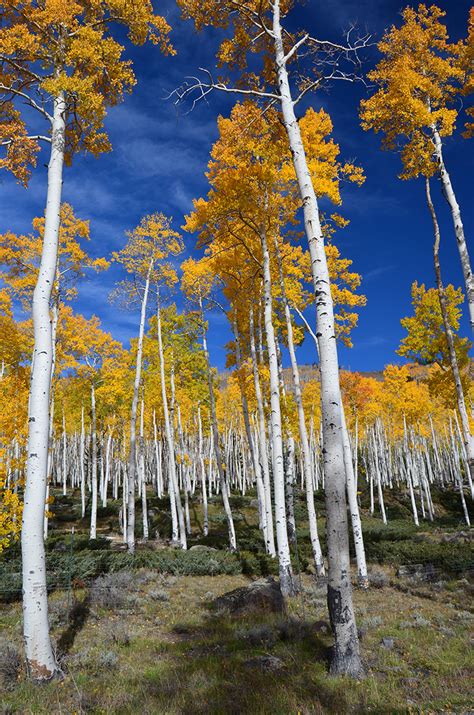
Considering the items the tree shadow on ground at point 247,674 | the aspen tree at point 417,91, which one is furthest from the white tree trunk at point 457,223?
the tree shadow on ground at point 247,674

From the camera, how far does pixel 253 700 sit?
4.42 m

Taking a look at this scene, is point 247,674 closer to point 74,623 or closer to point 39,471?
point 39,471

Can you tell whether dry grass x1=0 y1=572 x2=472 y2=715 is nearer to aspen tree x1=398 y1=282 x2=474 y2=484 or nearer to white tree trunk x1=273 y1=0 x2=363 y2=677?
white tree trunk x1=273 y1=0 x2=363 y2=677

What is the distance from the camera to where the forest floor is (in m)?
4.43

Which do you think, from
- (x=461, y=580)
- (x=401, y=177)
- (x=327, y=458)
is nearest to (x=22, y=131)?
(x=327, y=458)

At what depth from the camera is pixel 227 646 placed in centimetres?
670

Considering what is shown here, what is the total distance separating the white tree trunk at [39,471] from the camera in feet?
16.8

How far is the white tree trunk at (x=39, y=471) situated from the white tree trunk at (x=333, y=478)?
3.75 m

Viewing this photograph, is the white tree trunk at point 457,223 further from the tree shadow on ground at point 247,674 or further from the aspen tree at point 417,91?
the tree shadow on ground at point 247,674

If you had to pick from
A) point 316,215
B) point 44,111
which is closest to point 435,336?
point 316,215

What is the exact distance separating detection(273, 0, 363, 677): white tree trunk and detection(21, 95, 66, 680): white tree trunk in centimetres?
375

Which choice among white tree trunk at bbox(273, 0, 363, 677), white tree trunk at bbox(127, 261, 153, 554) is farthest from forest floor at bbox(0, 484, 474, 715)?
white tree trunk at bbox(127, 261, 153, 554)

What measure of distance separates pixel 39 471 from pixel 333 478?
13.5 feet

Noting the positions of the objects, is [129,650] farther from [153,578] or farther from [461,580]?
[461,580]
